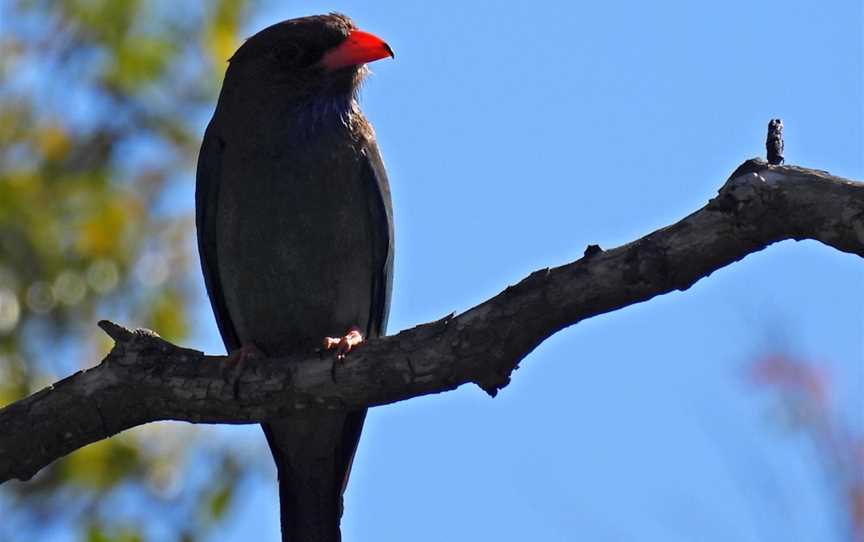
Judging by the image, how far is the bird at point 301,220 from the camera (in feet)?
21.9

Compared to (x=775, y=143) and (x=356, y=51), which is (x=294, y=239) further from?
(x=775, y=143)

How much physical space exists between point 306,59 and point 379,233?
0.84 meters

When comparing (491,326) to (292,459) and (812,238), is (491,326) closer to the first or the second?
(812,238)

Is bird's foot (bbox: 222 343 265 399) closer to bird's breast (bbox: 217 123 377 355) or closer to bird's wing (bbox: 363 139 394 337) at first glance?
bird's breast (bbox: 217 123 377 355)

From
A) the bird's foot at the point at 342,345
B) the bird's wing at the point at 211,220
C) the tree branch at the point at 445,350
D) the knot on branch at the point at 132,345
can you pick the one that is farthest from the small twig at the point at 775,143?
the bird's wing at the point at 211,220

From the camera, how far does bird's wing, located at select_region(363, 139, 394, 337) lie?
6.88 meters

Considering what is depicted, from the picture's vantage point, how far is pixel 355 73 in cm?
714

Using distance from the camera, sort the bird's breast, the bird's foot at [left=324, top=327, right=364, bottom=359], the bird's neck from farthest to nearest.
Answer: the bird's neck < the bird's breast < the bird's foot at [left=324, top=327, right=364, bottom=359]

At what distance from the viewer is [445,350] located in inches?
207

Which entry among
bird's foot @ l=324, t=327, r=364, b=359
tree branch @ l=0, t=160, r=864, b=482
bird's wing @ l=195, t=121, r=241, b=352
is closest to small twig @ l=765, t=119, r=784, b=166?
tree branch @ l=0, t=160, r=864, b=482

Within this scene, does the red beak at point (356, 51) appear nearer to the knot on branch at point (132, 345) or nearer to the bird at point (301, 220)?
the bird at point (301, 220)

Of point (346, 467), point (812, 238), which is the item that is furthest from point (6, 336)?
point (812, 238)

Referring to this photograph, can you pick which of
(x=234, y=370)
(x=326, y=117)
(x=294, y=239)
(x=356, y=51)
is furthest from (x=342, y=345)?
(x=356, y=51)

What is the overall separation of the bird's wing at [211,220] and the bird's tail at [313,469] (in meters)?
0.59
